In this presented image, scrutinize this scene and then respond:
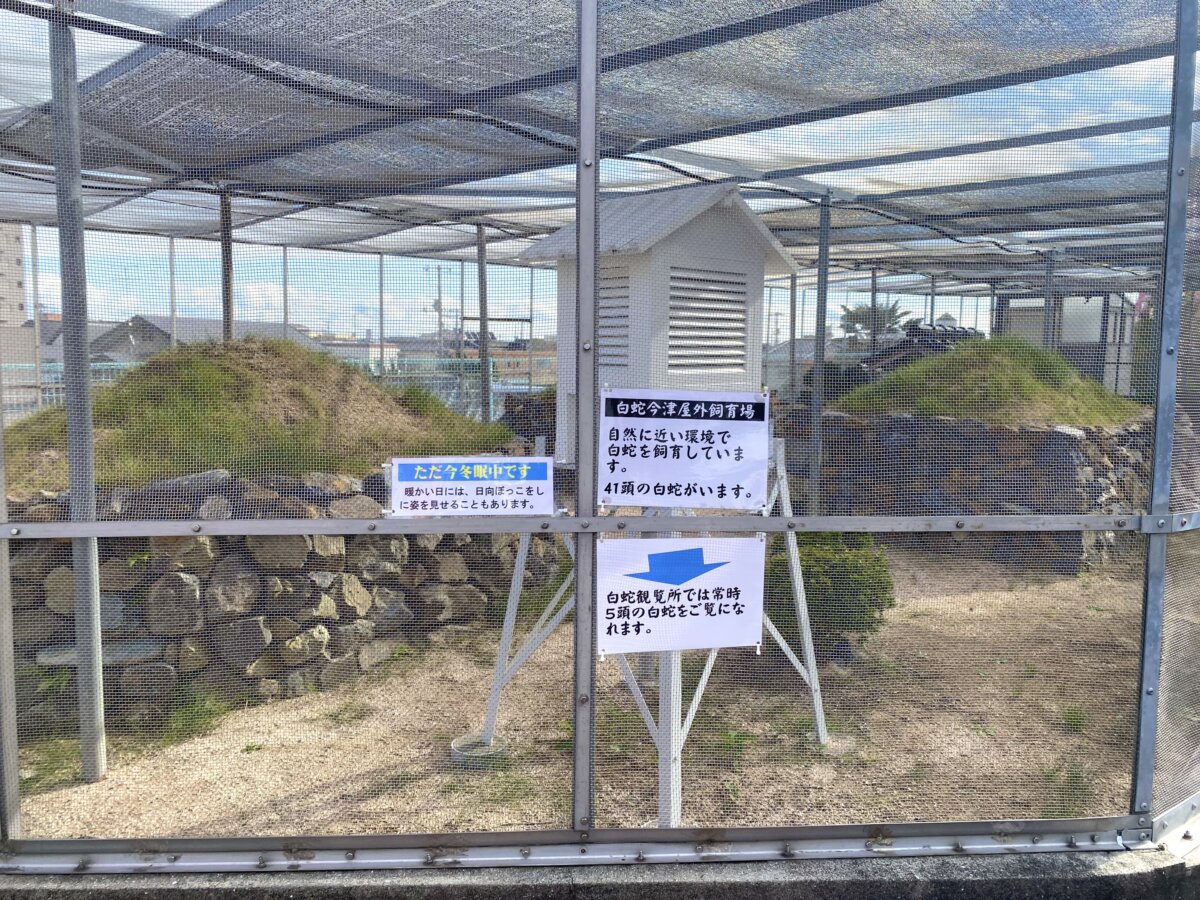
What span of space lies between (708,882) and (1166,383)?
2053mm

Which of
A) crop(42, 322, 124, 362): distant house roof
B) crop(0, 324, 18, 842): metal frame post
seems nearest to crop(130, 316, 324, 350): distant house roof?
crop(42, 322, 124, 362): distant house roof

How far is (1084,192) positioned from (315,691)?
313cm

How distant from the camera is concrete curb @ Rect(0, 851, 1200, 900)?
281 cm

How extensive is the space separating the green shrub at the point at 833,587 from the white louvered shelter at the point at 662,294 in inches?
54.4

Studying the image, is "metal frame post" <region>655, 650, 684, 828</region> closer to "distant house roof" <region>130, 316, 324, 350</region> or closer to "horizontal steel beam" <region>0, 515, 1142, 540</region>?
"horizontal steel beam" <region>0, 515, 1142, 540</region>

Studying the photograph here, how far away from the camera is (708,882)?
2.85m

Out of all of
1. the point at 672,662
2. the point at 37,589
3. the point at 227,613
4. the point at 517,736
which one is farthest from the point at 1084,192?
the point at 37,589

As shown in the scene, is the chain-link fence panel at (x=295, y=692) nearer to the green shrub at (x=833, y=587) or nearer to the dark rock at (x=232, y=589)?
the dark rock at (x=232, y=589)

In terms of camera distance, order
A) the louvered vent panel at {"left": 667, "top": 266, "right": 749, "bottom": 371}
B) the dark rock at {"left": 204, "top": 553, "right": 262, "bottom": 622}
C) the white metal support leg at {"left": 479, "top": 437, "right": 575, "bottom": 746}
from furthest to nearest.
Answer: the dark rock at {"left": 204, "top": 553, "right": 262, "bottom": 622} < the white metal support leg at {"left": 479, "top": 437, "right": 575, "bottom": 746} < the louvered vent panel at {"left": 667, "top": 266, "right": 749, "bottom": 371}

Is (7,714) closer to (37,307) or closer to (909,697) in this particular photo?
(37,307)

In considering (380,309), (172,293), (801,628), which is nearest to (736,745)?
(801,628)

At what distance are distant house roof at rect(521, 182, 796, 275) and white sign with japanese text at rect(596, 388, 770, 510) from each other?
440 mm

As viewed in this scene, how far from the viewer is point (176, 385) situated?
280 cm

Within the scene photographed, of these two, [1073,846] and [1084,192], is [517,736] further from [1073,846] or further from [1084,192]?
[1084,192]
